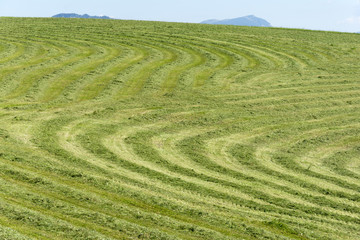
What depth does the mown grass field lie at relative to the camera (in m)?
10.4

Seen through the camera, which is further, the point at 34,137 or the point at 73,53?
the point at 73,53

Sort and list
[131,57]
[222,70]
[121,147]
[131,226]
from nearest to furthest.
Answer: [131,226], [121,147], [222,70], [131,57]

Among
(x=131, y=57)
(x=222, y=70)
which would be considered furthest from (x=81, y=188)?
(x=131, y=57)

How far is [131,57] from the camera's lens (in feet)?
113

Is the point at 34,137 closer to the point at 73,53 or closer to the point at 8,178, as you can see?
the point at 8,178

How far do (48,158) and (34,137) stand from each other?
2840 mm

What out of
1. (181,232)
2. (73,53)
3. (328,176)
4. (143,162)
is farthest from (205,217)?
(73,53)

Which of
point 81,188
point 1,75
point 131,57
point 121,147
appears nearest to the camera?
point 81,188

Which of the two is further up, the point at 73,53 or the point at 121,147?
the point at 73,53

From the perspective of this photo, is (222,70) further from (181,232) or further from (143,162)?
(181,232)

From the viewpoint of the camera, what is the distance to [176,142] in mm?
17766

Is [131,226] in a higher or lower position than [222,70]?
lower

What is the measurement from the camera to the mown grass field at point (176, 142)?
10445mm

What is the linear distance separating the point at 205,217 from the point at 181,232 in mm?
1096
